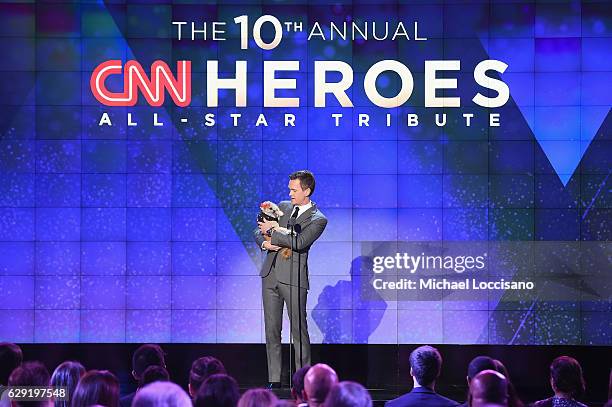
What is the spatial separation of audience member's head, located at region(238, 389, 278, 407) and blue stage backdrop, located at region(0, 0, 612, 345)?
14.8 feet

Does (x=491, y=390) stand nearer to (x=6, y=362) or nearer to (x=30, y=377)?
(x=30, y=377)

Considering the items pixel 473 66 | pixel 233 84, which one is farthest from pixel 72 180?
pixel 473 66

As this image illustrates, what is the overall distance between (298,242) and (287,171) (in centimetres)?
143

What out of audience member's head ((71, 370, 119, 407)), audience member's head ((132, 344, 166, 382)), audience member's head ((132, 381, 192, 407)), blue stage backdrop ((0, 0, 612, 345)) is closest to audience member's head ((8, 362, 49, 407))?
audience member's head ((71, 370, 119, 407))

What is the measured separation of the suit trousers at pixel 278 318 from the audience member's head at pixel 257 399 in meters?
3.29

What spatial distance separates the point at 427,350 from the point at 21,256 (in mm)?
4611

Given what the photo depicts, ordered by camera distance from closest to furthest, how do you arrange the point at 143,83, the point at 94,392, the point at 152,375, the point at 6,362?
the point at 94,392 < the point at 152,375 < the point at 6,362 < the point at 143,83

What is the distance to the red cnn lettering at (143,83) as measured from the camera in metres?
8.34

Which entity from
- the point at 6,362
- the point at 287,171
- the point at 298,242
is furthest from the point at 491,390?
the point at 287,171

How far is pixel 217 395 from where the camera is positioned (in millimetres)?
3939

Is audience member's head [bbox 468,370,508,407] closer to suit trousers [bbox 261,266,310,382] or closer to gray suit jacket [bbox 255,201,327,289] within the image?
gray suit jacket [bbox 255,201,327,289]

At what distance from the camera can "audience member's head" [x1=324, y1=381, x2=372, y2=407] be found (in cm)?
377

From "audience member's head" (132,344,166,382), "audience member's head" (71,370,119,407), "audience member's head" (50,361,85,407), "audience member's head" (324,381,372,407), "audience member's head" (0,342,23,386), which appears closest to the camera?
"audience member's head" (324,381,372,407)

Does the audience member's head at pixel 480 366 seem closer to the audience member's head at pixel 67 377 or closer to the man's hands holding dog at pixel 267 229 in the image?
the audience member's head at pixel 67 377
